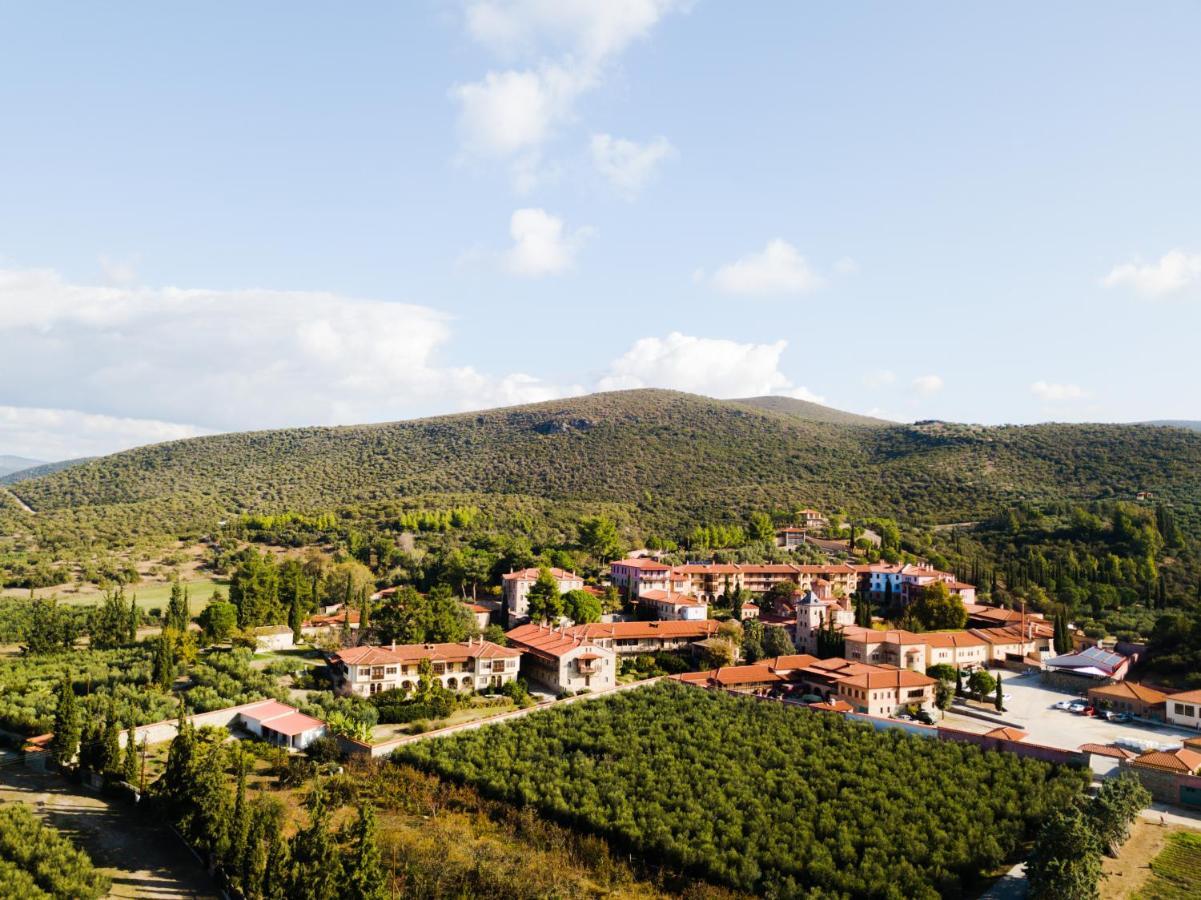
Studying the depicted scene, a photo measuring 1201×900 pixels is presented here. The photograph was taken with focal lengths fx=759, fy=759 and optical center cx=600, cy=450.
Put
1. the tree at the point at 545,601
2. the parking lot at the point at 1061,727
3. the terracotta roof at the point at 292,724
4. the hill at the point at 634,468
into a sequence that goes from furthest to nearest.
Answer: the hill at the point at 634,468 → the tree at the point at 545,601 → the parking lot at the point at 1061,727 → the terracotta roof at the point at 292,724

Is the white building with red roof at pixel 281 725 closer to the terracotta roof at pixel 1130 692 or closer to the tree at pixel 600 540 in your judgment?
the tree at pixel 600 540

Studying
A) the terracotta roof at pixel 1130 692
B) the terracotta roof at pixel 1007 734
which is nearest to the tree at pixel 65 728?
the terracotta roof at pixel 1007 734

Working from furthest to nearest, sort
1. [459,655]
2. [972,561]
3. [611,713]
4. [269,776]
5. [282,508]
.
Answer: [282,508] → [972,561] → [459,655] → [611,713] → [269,776]

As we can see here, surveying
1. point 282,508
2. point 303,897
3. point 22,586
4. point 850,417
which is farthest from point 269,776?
point 850,417

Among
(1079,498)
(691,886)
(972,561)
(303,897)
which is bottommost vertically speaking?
(691,886)

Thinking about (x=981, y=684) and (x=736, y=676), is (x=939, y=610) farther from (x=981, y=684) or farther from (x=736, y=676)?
(x=736, y=676)

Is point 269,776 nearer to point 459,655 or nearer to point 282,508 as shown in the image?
point 459,655

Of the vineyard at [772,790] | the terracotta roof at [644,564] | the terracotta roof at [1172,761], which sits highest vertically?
the terracotta roof at [644,564]
